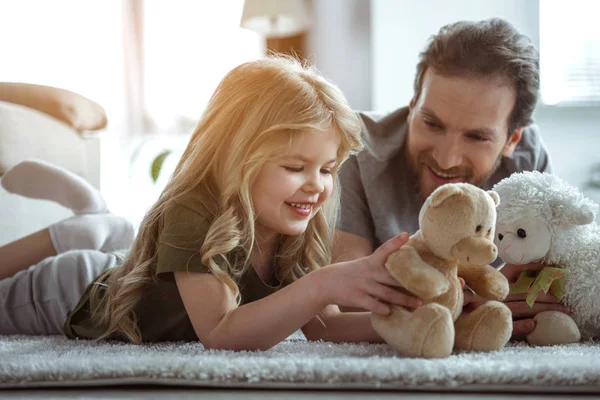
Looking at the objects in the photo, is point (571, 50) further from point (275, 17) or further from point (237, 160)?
point (237, 160)

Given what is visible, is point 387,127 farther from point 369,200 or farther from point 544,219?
point 544,219

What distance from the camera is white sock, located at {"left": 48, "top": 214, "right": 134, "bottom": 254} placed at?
1.48m

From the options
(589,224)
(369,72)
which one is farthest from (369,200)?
(369,72)

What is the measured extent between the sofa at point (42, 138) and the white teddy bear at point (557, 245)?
1186 mm

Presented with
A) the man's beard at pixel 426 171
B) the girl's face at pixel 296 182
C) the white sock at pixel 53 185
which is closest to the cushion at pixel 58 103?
the white sock at pixel 53 185

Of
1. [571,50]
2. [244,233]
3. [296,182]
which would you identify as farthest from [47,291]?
[571,50]

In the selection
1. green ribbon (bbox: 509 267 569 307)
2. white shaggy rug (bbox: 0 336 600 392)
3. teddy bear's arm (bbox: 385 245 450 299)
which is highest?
teddy bear's arm (bbox: 385 245 450 299)

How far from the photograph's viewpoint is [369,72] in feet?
11.2

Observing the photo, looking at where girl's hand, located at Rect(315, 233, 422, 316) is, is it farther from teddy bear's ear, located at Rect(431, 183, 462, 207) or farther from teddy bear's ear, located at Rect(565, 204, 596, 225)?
teddy bear's ear, located at Rect(565, 204, 596, 225)

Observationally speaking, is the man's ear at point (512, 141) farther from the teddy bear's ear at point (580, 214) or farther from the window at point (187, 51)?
the window at point (187, 51)

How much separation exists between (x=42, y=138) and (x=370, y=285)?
1.24 metres

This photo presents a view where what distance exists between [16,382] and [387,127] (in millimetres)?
1103

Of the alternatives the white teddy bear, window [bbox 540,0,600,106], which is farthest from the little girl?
window [bbox 540,0,600,106]

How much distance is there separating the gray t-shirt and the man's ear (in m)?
0.03
